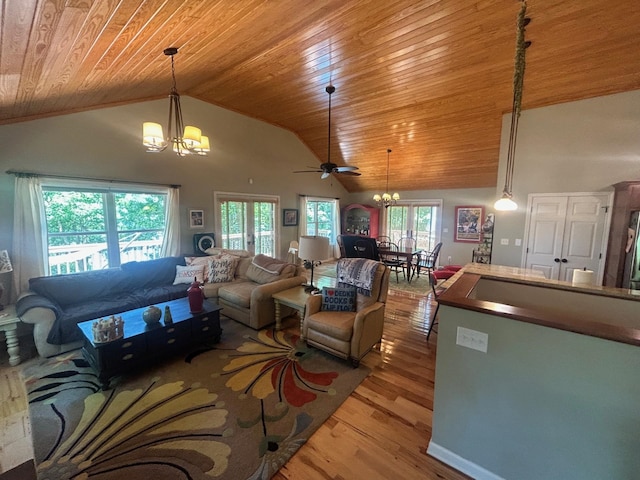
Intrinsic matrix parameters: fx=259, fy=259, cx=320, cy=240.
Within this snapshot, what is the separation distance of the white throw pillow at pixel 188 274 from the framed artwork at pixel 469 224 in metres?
6.75

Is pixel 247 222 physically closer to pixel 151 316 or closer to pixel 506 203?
pixel 151 316

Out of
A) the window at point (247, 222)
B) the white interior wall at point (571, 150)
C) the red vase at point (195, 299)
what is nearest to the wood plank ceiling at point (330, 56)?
the white interior wall at point (571, 150)

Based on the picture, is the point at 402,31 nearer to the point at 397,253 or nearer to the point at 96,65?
the point at 96,65

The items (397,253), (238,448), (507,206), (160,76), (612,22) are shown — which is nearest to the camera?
(238,448)

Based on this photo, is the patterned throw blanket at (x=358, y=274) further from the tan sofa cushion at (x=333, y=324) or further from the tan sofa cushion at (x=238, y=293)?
the tan sofa cushion at (x=238, y=293)

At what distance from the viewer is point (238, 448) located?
1786mm

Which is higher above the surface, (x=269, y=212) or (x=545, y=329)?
(x=269, y=212)

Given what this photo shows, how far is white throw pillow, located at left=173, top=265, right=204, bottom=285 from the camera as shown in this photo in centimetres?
412

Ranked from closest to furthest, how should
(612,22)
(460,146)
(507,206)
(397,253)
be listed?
(507,206)
(612,22)
(460,146)
(397,253)

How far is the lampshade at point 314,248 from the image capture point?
3359 millimetres

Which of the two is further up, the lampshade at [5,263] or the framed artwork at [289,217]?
the framed artwork at [289,217]

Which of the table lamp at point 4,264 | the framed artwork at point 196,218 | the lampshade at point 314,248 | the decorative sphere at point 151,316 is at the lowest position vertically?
the decorative sphere at point 151,316

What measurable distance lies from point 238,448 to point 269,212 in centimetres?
521

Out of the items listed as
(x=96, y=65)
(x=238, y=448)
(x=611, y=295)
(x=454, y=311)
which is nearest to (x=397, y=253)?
(x=611, y=295)
